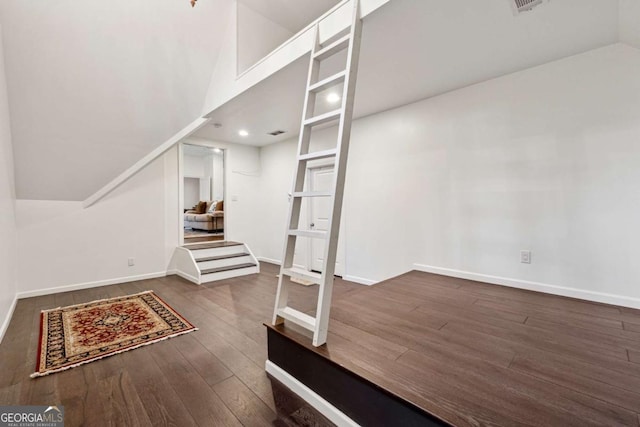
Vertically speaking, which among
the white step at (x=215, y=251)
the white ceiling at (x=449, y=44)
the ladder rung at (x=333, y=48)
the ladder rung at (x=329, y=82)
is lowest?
the white step at (x=215, y=251)

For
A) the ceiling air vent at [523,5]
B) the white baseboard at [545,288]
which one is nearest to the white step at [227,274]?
the white baseboard at [545,288]

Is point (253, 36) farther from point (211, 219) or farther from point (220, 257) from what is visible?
point (211, 219)

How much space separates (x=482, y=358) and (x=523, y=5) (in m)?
2.16

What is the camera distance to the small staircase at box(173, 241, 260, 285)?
418cm

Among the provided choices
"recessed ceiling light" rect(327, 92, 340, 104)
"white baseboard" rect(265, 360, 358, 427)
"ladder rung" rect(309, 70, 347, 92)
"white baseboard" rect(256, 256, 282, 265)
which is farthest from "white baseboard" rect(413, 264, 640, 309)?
"white baseboard" rect(256, 256, 282, 265)

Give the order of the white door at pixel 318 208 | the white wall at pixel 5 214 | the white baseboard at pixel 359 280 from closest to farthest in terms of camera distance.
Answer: the white wall at pixel 5 214
the white baseboard at pixel 359 280
the white door at pixel 318 208

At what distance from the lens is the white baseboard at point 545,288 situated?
2.17 m

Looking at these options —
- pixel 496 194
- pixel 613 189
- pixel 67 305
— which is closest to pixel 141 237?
pixel 67 305

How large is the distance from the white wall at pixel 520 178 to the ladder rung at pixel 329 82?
194 centimetres

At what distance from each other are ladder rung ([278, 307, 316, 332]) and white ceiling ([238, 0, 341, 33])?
10.7 feet

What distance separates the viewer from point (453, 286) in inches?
109

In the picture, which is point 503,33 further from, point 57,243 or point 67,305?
point 57,243

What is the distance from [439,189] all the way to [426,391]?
95.0 inches

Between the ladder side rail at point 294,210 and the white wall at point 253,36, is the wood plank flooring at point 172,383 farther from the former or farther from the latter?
the white wall at point 253,36
